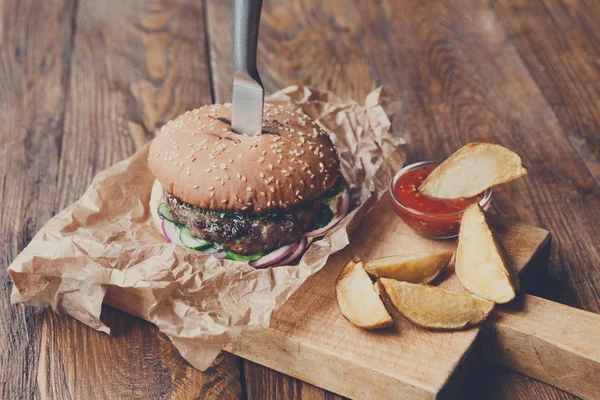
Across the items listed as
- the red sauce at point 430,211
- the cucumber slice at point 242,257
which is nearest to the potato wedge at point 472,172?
the red sauce at point 430,211

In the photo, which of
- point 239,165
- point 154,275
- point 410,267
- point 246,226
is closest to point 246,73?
point 239,165

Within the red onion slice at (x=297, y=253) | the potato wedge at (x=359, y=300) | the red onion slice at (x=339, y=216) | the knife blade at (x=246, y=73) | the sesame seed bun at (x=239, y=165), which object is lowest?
the red onion slice at (x=297, y=253)

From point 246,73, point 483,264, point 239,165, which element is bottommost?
point 483,264

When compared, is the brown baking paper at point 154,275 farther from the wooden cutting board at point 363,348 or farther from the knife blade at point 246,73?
the knife blade at point 246,73

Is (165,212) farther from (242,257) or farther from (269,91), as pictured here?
(269,91)

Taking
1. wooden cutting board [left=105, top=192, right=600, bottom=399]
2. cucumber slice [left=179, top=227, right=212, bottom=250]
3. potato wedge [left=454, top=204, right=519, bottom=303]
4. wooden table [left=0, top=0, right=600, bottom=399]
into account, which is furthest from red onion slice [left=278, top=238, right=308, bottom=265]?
potato wedge [left=454, top=204, right=519, bottom=303]
